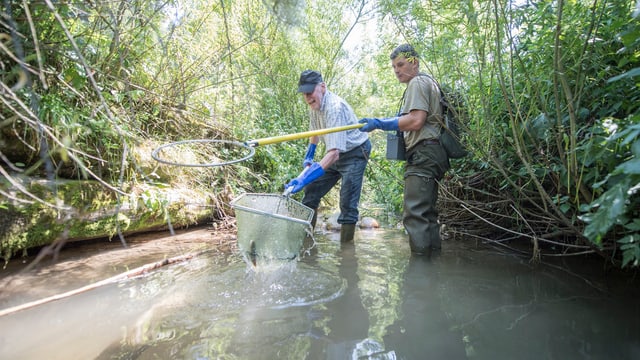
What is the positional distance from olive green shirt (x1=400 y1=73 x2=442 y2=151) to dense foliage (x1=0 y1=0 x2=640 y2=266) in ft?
0.57

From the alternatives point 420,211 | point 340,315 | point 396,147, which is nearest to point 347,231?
point 420,211

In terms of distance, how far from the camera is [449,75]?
3359 mm

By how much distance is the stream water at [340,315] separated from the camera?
6.09 ft

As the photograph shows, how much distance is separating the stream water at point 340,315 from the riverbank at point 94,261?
272 millimetres

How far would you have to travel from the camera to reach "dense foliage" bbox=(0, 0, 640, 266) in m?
1.97

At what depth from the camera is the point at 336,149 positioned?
3.52 metres

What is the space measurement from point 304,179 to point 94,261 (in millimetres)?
1870

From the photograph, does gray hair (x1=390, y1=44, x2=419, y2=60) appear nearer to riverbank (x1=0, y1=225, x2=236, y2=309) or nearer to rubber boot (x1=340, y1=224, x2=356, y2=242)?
rubber boot (x1=340, y1=224, x2=356, y2=242)

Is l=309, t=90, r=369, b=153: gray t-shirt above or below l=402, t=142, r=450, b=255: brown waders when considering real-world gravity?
above

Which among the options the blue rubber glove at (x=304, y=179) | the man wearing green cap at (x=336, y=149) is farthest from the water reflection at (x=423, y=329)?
the man wearing green cap at (x=336, y=149)

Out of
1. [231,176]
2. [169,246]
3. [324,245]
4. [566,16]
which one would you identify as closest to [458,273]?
[324,245]

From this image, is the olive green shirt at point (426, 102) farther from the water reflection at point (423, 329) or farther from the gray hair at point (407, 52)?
the water reflection at point (423, 329)

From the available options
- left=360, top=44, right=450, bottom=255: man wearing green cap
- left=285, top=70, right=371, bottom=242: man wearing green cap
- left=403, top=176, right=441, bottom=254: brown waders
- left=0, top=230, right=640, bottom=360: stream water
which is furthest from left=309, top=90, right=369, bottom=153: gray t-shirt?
left=0, top=230, right=640, bottom=360: stream water

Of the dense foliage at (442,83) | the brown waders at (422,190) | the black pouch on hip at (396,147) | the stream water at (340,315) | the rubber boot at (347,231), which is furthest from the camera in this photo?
the rubber boot at (347,231)
